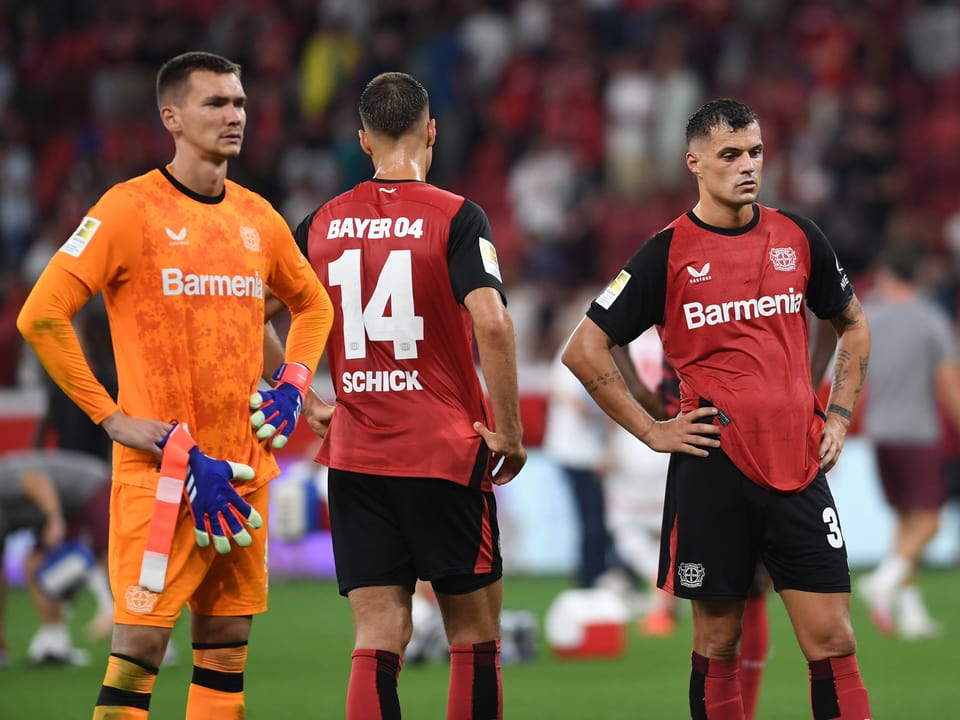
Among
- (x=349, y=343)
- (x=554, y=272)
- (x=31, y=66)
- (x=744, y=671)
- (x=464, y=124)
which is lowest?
(x=744, y=671)

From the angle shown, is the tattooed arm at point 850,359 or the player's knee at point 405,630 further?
the tattooed arm at point 850,359

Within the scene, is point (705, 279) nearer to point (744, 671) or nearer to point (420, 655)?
point (744, 671)

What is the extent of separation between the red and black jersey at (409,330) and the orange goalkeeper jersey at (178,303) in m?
0.33

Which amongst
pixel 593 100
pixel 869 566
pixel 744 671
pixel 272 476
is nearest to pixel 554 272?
pixel 593 100

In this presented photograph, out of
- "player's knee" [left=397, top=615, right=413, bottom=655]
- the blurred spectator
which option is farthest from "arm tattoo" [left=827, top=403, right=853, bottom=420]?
the blurred spectator

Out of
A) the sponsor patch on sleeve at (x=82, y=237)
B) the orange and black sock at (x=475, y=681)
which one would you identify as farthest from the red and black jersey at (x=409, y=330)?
the sponsor patch on sleeve at (x=82, y=237)

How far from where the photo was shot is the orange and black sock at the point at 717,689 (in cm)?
581

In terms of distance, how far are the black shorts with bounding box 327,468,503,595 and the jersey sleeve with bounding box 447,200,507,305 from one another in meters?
0.71

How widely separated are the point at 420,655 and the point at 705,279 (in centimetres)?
492

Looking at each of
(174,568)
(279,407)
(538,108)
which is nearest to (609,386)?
(279,407)

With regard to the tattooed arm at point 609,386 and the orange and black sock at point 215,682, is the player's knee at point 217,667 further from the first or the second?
the tattooed arm at point 609,386

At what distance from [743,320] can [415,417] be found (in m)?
1.24

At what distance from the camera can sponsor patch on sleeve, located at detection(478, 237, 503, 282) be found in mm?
5551

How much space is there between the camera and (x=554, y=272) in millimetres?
17469
